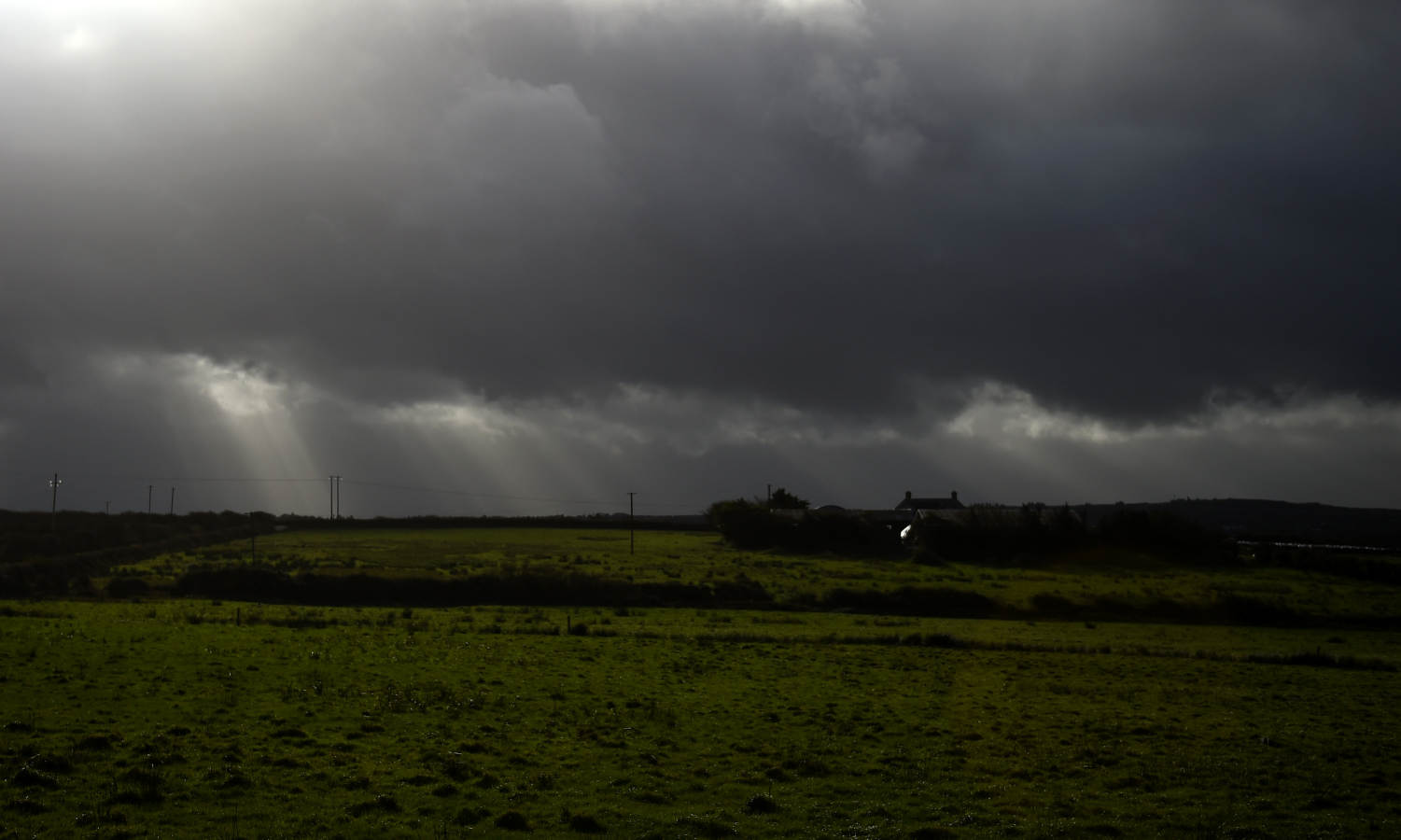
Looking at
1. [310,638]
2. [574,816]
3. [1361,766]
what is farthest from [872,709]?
[310,638]

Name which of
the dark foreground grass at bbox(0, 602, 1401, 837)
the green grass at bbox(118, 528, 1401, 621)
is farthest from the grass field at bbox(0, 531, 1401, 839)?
the green grass at bbox(118, 528, 1401, 621)

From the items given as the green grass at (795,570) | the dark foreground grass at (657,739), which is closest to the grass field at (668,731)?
the dark foreground grass at (657,739)

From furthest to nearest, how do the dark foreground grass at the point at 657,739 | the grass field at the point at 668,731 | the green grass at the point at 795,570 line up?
the green grass at the point at 795,570 → the grass field at the point at 668,731 → the dark foreground grass at the point at 657,739

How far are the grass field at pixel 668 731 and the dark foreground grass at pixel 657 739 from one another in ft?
0.39

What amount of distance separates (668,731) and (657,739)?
1269mm

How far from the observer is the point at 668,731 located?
2923 cm

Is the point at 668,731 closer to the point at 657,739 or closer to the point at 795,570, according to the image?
the point at 657,739

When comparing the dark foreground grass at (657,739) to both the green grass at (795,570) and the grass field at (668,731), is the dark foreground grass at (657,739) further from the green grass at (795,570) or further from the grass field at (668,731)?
the green grass at (795,570)

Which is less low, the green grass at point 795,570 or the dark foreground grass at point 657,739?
the green grass at point 795,570

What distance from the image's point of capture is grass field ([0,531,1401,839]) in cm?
1991

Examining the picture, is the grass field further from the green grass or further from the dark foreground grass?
the green grass

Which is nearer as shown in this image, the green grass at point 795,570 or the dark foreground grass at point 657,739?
the dark foreground grass at point 657,739

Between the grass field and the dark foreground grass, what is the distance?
0.39ft

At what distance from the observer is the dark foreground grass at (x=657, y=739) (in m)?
19.8
